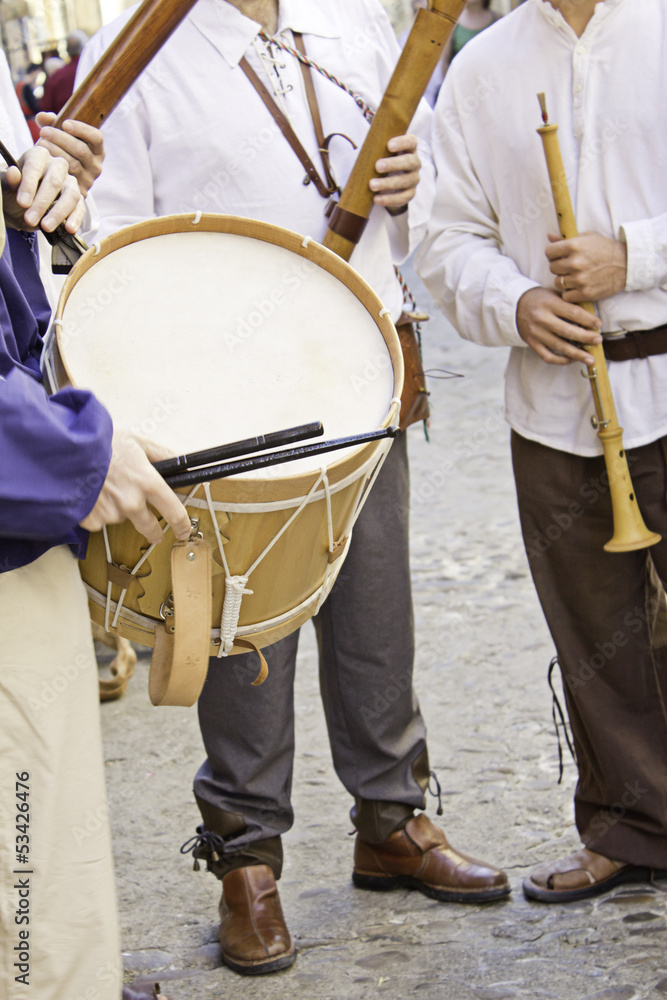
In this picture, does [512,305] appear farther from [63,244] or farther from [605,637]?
[63,244]

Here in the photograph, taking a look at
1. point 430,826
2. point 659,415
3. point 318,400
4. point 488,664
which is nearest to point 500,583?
point 488,664

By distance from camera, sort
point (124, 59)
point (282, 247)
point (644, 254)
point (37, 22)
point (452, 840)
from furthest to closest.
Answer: point (37, 22)
point (452, 840)
point (644, 254)
point (124, 59)
point (282, 247)

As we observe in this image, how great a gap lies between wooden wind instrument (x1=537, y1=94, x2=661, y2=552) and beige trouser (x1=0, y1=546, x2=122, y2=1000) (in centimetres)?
115

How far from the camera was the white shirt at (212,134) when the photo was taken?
2123 mm

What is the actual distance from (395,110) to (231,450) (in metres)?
1.09

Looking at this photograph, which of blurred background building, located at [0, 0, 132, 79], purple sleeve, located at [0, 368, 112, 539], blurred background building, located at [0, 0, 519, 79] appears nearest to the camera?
purple sleeve, located at [0, 368, 112, 539]

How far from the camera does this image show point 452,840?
2.62 metres

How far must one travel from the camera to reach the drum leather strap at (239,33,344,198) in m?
2.15

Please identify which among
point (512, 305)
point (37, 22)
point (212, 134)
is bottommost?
point (512, 305)

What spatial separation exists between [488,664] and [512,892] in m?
1.19

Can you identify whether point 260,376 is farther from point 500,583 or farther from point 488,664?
point 500,583

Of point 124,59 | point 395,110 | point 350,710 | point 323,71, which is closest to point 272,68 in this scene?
point 323,71

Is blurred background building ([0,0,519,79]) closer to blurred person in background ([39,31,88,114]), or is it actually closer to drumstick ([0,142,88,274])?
blurred person in background ([39,31,88,114])

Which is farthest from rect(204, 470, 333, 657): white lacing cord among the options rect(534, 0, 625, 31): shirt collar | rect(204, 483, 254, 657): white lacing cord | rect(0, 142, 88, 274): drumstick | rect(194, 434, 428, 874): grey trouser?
rect(534, 0, 625, 31): shirt collar
